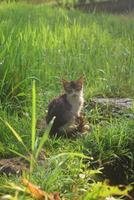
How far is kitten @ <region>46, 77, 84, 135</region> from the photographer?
498 cm

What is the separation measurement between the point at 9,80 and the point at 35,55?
3.18 ft

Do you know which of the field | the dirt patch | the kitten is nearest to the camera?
the field

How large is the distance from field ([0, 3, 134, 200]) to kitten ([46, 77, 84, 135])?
0.20 m

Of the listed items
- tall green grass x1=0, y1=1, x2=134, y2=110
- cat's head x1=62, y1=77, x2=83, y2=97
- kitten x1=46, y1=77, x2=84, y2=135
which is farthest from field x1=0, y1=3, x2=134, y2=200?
cat's head x1=62, y1=77, x2=83, y2=97

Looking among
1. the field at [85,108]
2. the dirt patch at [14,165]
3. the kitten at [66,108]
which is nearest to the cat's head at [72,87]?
the kitten at [66,108]

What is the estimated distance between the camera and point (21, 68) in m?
5.71

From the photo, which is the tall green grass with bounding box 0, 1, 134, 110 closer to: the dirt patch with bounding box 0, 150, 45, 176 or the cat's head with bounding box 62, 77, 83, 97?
the cat's head with bounding box 62, 77, 83, 97

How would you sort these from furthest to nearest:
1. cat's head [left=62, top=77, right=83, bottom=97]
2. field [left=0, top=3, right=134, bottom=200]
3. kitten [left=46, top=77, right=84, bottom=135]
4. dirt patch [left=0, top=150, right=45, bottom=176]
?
cat's head [left=62, top=77, right=83, bottom=97] < kitten [left=46, top=77, right=84, bottom=135] < dirt patch [left=0, top=150, right=45, bottom=176] < field [left=0, top=3, right=134, bottom=200]

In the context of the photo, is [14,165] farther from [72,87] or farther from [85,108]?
[85,108]

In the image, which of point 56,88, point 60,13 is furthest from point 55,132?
point 60,13

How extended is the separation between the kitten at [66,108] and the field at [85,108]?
20 cm

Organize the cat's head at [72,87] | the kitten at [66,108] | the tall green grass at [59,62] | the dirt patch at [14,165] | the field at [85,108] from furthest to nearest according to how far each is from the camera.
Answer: the tall green grass at [59,62] < the cat's head at [72,87] < the kitten at [66,108] < the dirt patch at [14,165] < the field at [85,108]

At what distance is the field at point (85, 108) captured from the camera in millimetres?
3762

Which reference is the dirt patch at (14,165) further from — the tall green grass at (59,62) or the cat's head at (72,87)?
the tall green grass at (59,62)
